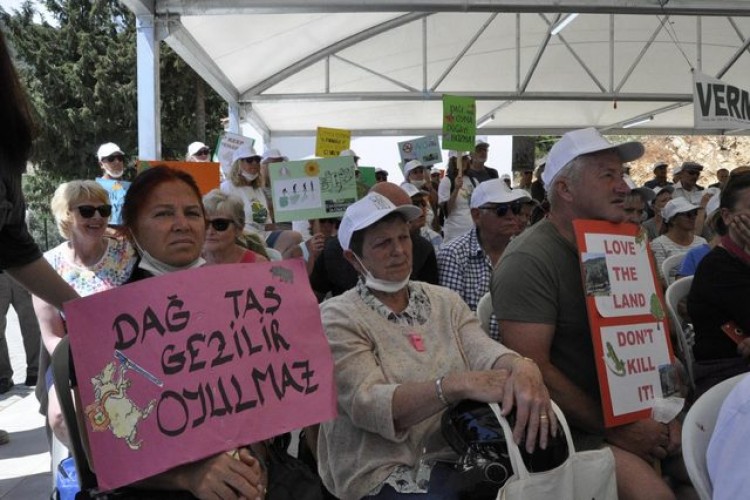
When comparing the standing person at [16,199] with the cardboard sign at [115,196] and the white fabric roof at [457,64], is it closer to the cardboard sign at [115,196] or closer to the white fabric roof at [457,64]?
the cardboard sign at [115,196]

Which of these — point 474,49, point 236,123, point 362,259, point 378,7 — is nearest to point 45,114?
point 236,123

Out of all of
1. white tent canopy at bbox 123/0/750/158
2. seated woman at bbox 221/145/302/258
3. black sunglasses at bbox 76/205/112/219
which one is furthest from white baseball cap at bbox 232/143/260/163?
black sunglasses at bbox 76/205/112/219

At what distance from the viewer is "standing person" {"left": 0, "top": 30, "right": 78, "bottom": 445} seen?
1.89 meters

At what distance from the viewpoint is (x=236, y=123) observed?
12.2 metres

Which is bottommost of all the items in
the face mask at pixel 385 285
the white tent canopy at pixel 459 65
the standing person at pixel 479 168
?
the face mask at pixel 385 285

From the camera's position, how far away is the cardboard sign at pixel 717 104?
8.27 m

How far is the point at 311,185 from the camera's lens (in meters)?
5.66

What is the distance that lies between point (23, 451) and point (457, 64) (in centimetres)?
1044

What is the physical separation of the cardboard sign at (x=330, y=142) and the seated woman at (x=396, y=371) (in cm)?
647

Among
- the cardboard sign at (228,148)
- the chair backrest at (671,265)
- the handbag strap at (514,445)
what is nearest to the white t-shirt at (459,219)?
the cardboard sign at (228,148)

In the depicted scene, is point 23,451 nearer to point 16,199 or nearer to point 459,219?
point 16,199

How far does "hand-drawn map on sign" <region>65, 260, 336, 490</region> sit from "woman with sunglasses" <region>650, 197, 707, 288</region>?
467 cm

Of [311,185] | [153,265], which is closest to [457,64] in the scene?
[311,185]

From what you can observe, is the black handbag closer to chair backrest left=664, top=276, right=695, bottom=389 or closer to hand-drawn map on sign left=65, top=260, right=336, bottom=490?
hand-drawn map on sign left=65, top=260, right=336, bottom=490
